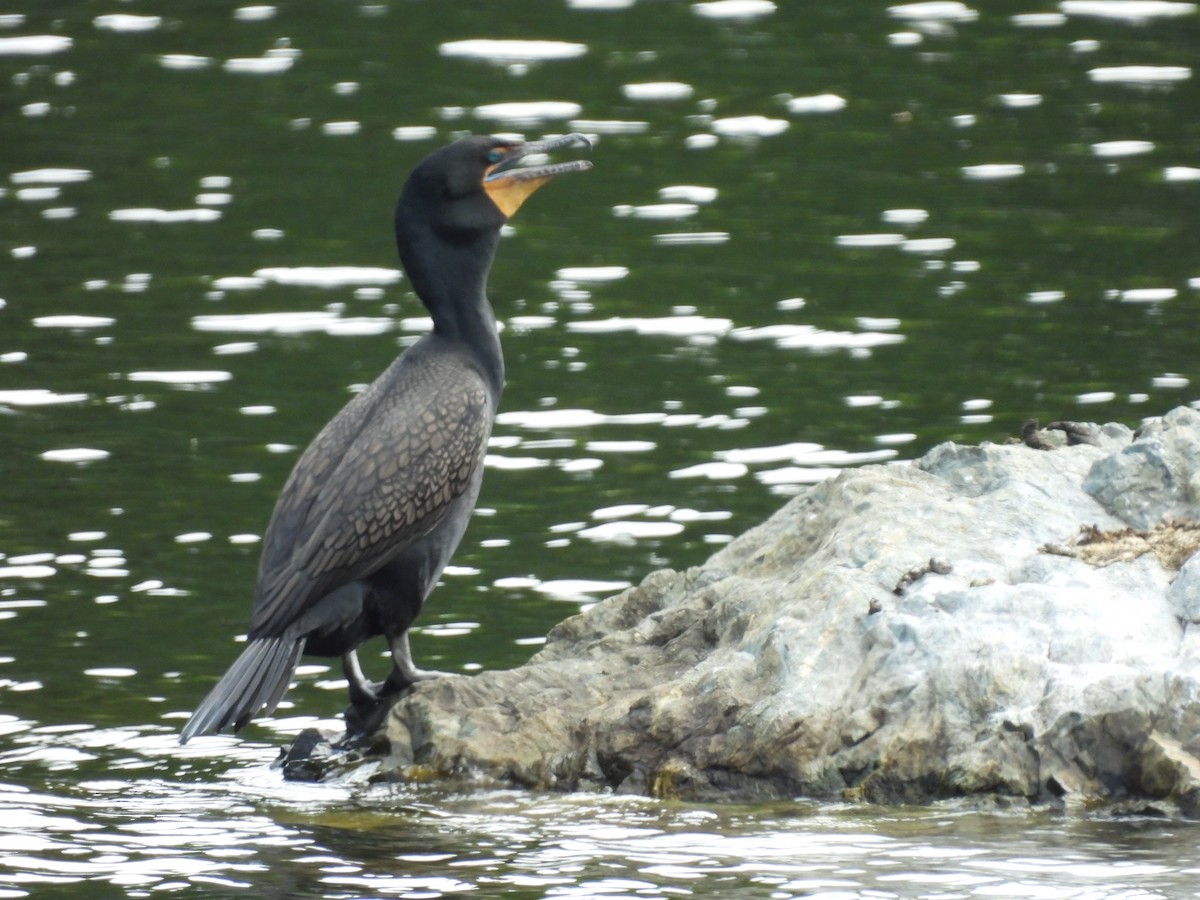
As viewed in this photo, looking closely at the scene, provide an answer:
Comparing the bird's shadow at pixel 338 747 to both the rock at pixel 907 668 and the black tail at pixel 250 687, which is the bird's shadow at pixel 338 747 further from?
the black tail at pixel 250 687

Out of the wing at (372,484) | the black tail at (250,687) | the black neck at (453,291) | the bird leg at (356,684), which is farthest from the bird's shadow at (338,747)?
the black neck at (453,291)

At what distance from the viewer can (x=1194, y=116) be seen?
648 inches

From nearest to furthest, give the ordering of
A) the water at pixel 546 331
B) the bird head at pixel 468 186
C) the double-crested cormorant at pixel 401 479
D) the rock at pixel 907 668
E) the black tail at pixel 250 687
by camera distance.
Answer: the rock at pixel 907 668 → the water at pixel 546 331 → the black tail at pixel 250 687 → the double-crested cormorant at pixel 401 479 → the bird head at pixel 468 186

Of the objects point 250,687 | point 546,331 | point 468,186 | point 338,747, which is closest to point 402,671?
point 338,747

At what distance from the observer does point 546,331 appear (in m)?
12.6

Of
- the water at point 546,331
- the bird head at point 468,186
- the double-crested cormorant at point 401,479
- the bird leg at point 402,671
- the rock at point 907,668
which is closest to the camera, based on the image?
the rock at point 907,668

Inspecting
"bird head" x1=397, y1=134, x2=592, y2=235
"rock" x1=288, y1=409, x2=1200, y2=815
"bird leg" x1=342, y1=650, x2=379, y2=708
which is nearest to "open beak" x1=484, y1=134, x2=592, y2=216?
"bird head" x1=397, y1=134, x2=592, y2=235

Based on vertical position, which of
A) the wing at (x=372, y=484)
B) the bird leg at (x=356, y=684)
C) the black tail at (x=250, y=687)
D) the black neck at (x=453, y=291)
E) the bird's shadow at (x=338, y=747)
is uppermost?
the black neck at (x=453, y=291)

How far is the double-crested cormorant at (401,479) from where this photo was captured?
667 cm

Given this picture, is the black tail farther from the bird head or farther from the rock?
the bird head

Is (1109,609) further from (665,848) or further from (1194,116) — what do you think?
(1194,116)

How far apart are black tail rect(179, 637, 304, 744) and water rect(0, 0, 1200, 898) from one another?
0.28m

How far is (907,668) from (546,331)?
684cm

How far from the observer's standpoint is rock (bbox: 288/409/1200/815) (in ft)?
19.0
